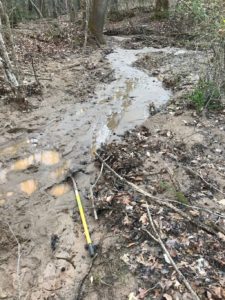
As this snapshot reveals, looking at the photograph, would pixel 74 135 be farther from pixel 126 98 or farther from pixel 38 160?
pixel 126 98

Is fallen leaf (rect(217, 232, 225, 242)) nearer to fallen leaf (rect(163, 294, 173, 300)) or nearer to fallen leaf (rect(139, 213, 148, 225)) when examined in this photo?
fallen leaf (rect(139, 213, 148, 225))

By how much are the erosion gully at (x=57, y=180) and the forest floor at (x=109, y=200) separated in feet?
0.06

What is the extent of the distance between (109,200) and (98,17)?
37.2 ft

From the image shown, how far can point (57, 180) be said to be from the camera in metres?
6.23

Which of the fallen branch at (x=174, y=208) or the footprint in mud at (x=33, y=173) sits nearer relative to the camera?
the fallen branch at (x=174, y=208)

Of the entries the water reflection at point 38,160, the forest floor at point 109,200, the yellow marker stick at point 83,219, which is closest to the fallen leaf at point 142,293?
the forest floor at point 109,200

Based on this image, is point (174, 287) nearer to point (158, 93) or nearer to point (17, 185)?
point (17, 185)

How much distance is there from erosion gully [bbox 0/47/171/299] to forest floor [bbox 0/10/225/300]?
0.02m

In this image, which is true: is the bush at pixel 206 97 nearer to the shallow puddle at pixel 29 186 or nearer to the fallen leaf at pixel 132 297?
the shallow puddle at pixel 29 186

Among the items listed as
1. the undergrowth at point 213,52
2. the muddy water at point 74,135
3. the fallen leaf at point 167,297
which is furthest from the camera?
the undergrowth at point 213,52

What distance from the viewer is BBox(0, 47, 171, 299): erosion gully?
4445mm

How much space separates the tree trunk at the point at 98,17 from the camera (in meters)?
14.9

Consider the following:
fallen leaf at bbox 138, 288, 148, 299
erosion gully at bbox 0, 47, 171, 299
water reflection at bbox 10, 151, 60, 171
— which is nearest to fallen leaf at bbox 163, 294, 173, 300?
fallen leaf at bbox 138, 288, 148, 299

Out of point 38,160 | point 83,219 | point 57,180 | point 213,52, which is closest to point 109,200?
point 83,219
